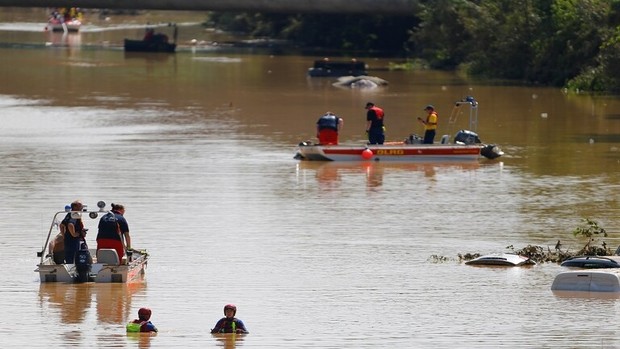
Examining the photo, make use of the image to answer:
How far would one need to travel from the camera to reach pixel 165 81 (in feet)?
233

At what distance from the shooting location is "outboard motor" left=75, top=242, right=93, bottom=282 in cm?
2391

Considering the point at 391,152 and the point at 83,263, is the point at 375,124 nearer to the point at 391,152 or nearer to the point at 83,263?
the point at 391,152

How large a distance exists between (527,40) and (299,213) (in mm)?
40782

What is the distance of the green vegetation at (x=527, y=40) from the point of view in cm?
6450

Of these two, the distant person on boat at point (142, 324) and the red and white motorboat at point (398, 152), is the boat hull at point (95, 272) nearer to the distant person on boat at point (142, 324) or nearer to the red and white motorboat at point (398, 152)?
the distant person on boat at point (142, 324)

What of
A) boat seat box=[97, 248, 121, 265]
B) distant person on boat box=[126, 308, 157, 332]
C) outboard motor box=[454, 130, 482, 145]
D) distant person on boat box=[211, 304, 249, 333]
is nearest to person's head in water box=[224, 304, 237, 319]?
distant person on boat box=[211, 304, 249, 333]

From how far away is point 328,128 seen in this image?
40.8 m

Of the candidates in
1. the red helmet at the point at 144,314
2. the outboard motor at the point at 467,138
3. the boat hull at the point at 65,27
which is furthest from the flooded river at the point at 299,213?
the boat hull at the point at 65,27

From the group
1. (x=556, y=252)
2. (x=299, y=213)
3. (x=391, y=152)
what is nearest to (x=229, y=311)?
(x=556, y=252)

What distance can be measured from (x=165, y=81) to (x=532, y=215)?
133 ft

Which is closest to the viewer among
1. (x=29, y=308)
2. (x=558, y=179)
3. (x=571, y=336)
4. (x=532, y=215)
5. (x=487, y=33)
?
(x=571, y=336)

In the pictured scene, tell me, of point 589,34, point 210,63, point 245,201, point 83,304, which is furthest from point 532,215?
point 210,63

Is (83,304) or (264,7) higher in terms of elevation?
(264,7)

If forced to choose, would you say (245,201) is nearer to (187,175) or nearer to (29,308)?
(187,175)
